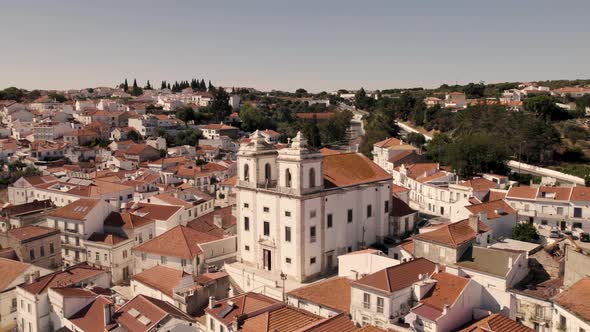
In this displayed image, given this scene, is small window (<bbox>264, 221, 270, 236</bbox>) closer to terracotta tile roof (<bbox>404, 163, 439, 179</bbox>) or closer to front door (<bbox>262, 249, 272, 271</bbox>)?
front door (<bbox>262, 249, 272, 271</bbox>)

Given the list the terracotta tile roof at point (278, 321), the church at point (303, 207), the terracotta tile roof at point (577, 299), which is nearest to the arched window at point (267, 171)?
the church at point (303, 207)

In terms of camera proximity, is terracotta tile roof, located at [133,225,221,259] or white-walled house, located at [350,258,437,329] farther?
terracotta tile roof, located at [133,225,221,259]

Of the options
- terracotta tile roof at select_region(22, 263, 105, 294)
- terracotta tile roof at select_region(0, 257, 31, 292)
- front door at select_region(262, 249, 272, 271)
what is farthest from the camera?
front door at select_region(262, 249, 272, 271)

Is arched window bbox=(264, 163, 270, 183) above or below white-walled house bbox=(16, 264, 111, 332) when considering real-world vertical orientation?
above

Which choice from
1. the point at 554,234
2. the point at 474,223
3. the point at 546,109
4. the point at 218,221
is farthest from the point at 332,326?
the point at 546,109

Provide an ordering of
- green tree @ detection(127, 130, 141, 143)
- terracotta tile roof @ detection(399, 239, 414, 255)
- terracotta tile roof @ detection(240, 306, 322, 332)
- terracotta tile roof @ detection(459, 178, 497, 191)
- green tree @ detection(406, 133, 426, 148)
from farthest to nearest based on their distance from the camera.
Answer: green tree @ detection(127, 130, 141, 143) < green tree @ detection(406, 133, 426, 148) < terracotta tile roof @ detection(459, 178, 497, 191) < terracotta tile roof @ detection(399, 239, 414, 255) < terracotta tile roof @ detection(240, 306, 322, 332)

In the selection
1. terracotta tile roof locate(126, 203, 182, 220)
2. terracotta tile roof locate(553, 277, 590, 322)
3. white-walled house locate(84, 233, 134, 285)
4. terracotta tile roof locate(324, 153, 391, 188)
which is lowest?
white-walled house locate(84, 233, 134, 285)

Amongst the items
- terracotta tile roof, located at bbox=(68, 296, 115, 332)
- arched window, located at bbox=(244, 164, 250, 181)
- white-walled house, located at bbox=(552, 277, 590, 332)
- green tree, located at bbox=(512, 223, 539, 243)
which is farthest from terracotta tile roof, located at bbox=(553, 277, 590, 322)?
terracotta tile roof, located at bbox=(68, 296, 115, 332)

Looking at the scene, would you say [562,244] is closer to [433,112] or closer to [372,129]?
[372,129]
